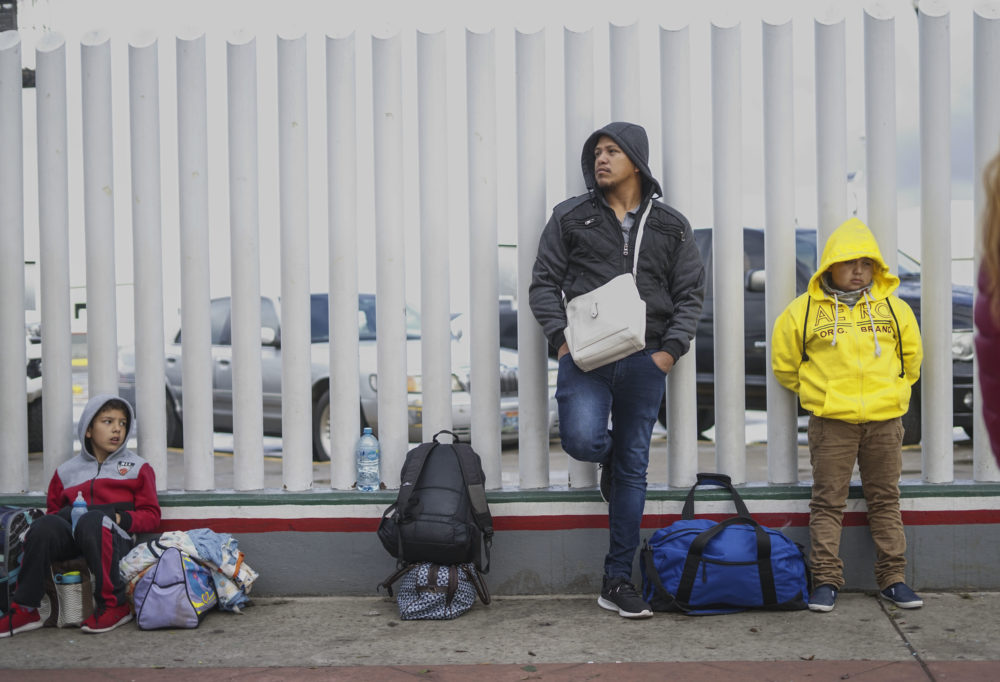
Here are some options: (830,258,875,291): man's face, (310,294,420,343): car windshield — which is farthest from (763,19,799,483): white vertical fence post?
(310,294,420,343): car windshield

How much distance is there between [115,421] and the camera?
4965 millimetres

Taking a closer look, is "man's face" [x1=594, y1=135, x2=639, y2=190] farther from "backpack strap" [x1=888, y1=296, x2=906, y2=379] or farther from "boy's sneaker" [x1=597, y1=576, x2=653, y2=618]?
"boy's sneaker" [x1=597, y1=576, x2=653, y2=618]

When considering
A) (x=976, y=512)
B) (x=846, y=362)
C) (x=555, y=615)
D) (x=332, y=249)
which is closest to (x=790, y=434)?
(x=846, y=362)

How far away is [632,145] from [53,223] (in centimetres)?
272

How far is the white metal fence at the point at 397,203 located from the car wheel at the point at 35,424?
3.99 metres

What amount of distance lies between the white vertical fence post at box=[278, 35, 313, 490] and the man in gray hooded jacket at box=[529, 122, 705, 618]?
113cm

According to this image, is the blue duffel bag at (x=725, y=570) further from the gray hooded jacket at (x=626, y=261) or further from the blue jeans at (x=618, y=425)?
the gray hooded jacket at (x=626, y=261)

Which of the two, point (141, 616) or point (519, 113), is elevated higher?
point (519, 113)

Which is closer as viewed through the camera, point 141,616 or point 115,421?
point 141,616

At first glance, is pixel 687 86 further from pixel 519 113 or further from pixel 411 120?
pixel 411 120

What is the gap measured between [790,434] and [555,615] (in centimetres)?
138

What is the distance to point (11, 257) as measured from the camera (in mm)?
5195

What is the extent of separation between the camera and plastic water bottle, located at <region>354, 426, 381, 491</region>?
5137mm

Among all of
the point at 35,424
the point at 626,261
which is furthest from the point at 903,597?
the point at 35,424
